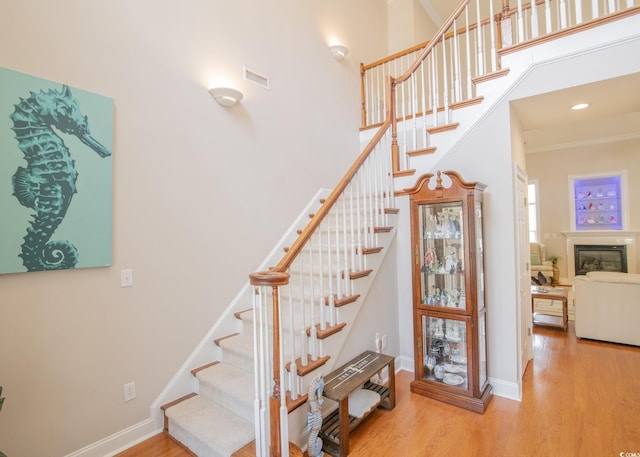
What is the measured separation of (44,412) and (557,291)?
5.92m

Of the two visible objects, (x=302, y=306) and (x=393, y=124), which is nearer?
(x=302, y=306)

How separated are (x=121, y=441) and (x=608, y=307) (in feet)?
17.1

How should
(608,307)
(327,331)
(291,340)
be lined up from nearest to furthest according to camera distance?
(291,340)
(327,331)
(608,307)

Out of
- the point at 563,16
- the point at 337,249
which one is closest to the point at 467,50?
the point at 563,16

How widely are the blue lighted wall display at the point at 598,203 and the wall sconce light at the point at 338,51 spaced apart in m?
6.80

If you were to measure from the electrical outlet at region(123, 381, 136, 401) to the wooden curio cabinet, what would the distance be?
2.33 m

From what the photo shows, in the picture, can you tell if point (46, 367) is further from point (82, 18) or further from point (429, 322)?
point (429, 322)

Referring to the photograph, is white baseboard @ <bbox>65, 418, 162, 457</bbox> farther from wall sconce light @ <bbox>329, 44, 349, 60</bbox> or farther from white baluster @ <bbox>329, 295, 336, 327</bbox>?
wall sconce light @ <bbox>329, 44, 349, 60</bbox>

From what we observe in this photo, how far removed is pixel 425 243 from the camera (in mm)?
2949

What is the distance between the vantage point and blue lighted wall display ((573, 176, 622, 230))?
719 centimetres

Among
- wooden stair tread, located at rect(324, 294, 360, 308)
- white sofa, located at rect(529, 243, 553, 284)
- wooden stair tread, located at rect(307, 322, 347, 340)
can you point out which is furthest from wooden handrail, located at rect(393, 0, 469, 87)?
white sofa, located at rect(529, 243, 553, 284)

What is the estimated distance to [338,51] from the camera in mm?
4277

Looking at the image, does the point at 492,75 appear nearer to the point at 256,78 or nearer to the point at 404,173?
the point at 404,173

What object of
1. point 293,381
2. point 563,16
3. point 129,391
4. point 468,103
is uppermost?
point 563,16
